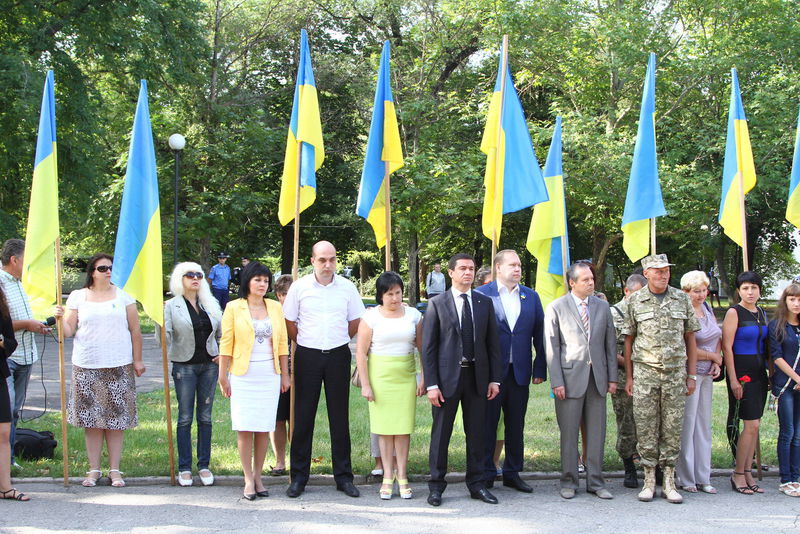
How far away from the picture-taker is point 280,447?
6.98 metres

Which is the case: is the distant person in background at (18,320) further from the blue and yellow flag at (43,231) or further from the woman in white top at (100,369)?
the woman in white top at (100,369)

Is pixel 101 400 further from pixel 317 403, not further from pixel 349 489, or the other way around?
pixel 349 489

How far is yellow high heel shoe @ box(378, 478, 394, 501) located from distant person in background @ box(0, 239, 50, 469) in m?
3.16

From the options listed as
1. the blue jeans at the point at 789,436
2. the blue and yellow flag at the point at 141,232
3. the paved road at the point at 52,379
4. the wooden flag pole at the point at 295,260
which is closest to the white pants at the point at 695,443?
the blue jeans at the point at 789,436

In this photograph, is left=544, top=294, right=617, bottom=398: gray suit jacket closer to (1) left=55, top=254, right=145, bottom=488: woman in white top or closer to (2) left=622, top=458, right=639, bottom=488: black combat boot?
(2) left=622, top=458, right=639, bottom=488: black combat boot

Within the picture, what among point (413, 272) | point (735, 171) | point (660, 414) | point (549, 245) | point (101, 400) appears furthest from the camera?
point (413, 272)

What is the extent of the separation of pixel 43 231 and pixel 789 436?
6.60m

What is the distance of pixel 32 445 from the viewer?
7074mm

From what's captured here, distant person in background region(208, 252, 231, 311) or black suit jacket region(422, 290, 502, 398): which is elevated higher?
distant person in background region(208, 252, 231, 311)

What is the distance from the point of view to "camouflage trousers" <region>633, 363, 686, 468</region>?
6.24 meters

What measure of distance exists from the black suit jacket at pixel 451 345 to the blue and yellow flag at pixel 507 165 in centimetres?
143

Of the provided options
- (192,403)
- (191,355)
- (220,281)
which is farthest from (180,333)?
(220,281)

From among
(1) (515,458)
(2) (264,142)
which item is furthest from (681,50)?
(1) (515,458)

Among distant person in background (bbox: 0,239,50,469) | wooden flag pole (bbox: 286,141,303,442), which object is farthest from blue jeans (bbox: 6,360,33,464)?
wooden flag pole (bbox: 286,141,303,442)
